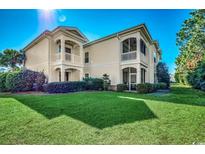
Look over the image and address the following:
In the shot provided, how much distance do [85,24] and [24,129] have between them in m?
2.74

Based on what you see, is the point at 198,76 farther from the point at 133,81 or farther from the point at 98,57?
the point at 98,57

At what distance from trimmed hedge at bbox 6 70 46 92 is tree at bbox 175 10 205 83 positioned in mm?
6417

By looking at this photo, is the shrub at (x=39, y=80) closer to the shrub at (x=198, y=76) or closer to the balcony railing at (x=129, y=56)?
the balcony railing at (x=129, y=56)

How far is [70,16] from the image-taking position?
11.5 ft

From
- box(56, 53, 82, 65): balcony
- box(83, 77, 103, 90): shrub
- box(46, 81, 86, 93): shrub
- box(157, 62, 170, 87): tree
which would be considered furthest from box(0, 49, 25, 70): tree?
box(157, 62, 170, 87): tree

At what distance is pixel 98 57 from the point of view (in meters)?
9.84

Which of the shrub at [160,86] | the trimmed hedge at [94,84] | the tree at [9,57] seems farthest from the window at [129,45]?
the tree at [9,57]

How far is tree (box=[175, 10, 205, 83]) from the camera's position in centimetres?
518

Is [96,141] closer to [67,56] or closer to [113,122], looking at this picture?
[113,122]

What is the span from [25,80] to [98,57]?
454 cm

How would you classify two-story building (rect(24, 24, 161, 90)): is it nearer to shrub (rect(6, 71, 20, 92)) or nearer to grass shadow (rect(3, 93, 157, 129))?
shrub (rect(6, 71, 20, 92))

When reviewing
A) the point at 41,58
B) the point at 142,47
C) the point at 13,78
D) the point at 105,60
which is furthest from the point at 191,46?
the point at 13,78

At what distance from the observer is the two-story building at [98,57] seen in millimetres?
7973

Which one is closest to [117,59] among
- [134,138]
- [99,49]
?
[99,49]
